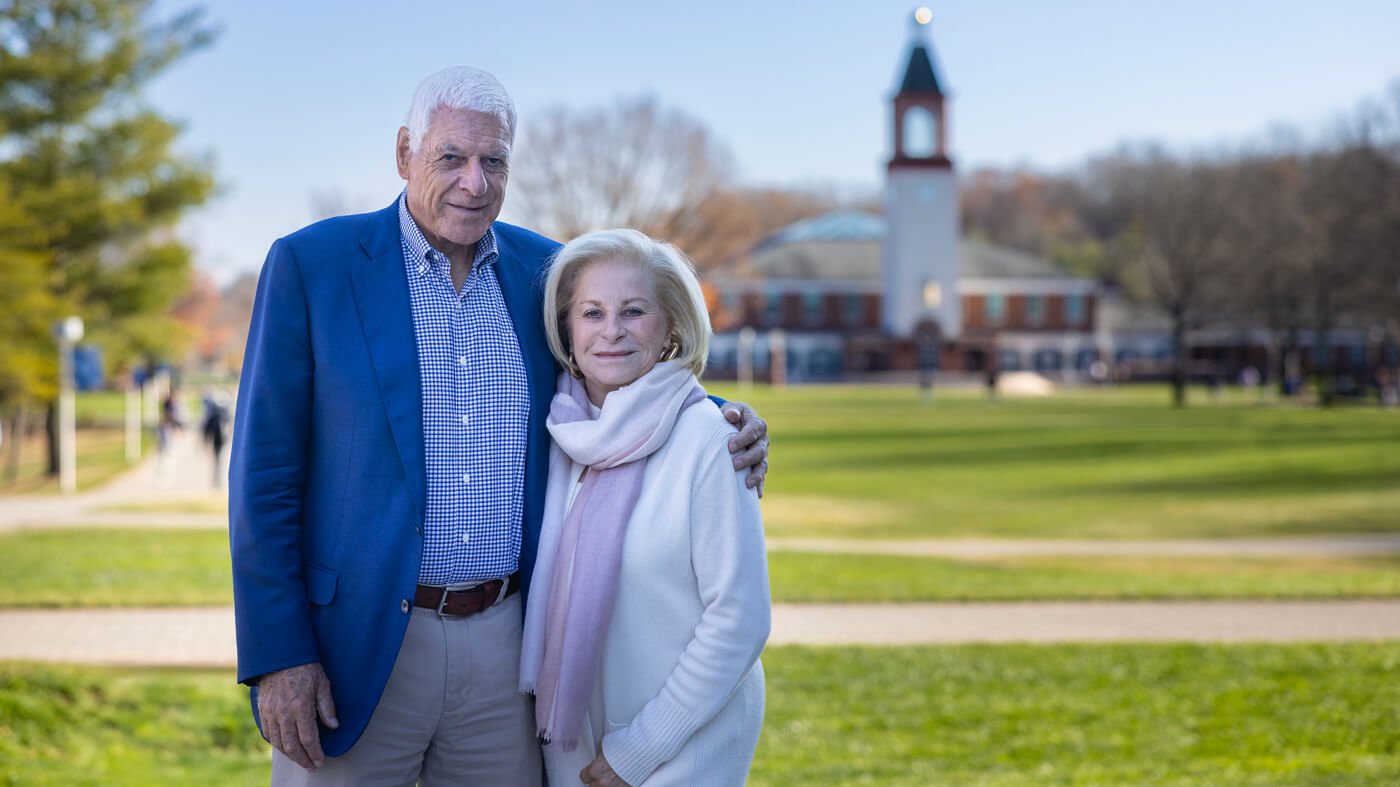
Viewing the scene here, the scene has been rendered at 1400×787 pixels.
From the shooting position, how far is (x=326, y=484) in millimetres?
2822

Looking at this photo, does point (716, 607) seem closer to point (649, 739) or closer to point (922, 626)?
point (649, 739)

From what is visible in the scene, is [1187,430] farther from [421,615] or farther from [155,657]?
[421,615]

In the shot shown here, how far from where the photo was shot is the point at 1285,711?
743 centimetres

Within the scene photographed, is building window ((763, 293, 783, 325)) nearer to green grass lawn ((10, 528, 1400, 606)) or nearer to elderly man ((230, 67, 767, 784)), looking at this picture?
green grass lawn ((10, 528, 1400, 606))

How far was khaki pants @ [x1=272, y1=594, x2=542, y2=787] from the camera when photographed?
2900 millimetres

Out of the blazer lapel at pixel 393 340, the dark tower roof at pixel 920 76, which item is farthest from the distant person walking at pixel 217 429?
the dark tower roof at pixel 920 76

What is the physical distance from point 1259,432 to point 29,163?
31876mm

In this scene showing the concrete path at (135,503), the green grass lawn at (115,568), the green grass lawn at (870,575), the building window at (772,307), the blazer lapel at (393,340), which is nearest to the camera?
the blazer lapel at (393,340)

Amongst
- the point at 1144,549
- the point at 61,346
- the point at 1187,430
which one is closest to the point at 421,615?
the point at 1144,549

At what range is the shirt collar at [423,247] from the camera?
9.99 feet

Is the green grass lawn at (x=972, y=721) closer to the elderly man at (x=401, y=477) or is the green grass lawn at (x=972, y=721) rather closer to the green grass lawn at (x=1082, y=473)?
the elderly man at (x=401, y=477)

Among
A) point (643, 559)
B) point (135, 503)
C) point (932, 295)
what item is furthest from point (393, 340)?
point (932, 295)

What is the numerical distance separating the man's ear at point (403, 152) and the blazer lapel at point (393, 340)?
0.14m

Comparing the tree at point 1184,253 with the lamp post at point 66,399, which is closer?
the lamp post at point 66,399
